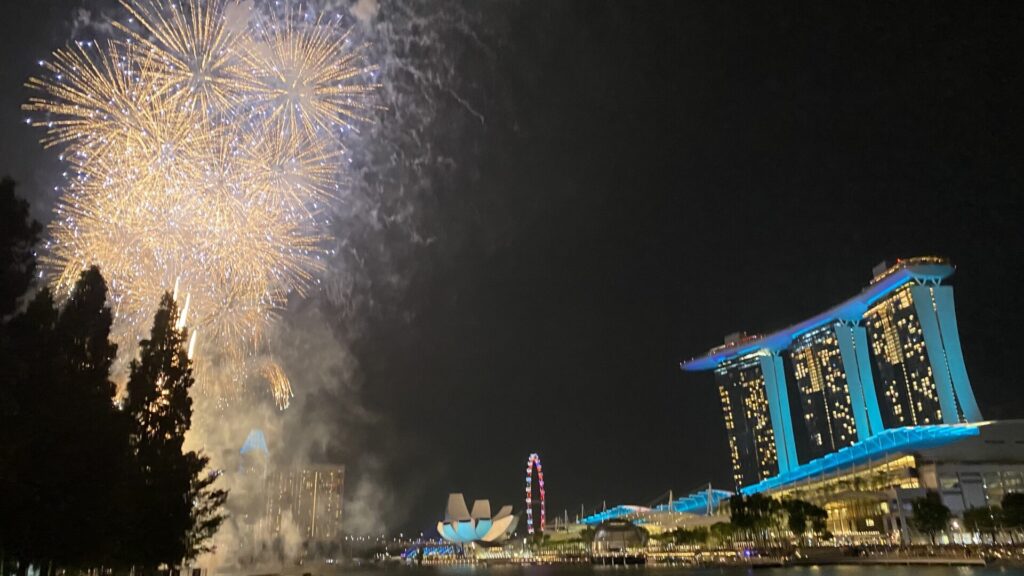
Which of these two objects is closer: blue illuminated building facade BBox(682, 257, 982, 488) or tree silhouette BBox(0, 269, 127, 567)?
tree silhouette BBox(0, 269, 127, 567)

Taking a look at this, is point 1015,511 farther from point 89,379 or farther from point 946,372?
point 89,379

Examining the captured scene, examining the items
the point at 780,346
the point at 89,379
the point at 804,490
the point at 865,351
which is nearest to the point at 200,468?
the point at 89,379

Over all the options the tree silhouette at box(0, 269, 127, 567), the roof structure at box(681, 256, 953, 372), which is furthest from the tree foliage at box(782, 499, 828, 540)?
the tree silhouette at box(0, 269, 127, 567)

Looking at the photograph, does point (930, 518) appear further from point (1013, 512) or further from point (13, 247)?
point (13, 247)

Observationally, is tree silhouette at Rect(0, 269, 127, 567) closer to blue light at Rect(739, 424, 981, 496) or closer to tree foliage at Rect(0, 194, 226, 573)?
tree foliage at Rect(0, 194, 226, 573)

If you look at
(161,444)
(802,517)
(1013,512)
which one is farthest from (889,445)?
(161,444)

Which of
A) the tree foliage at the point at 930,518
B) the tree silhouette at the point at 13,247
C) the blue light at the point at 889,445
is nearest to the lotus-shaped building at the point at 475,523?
A: the blue light at the point at 889,445
